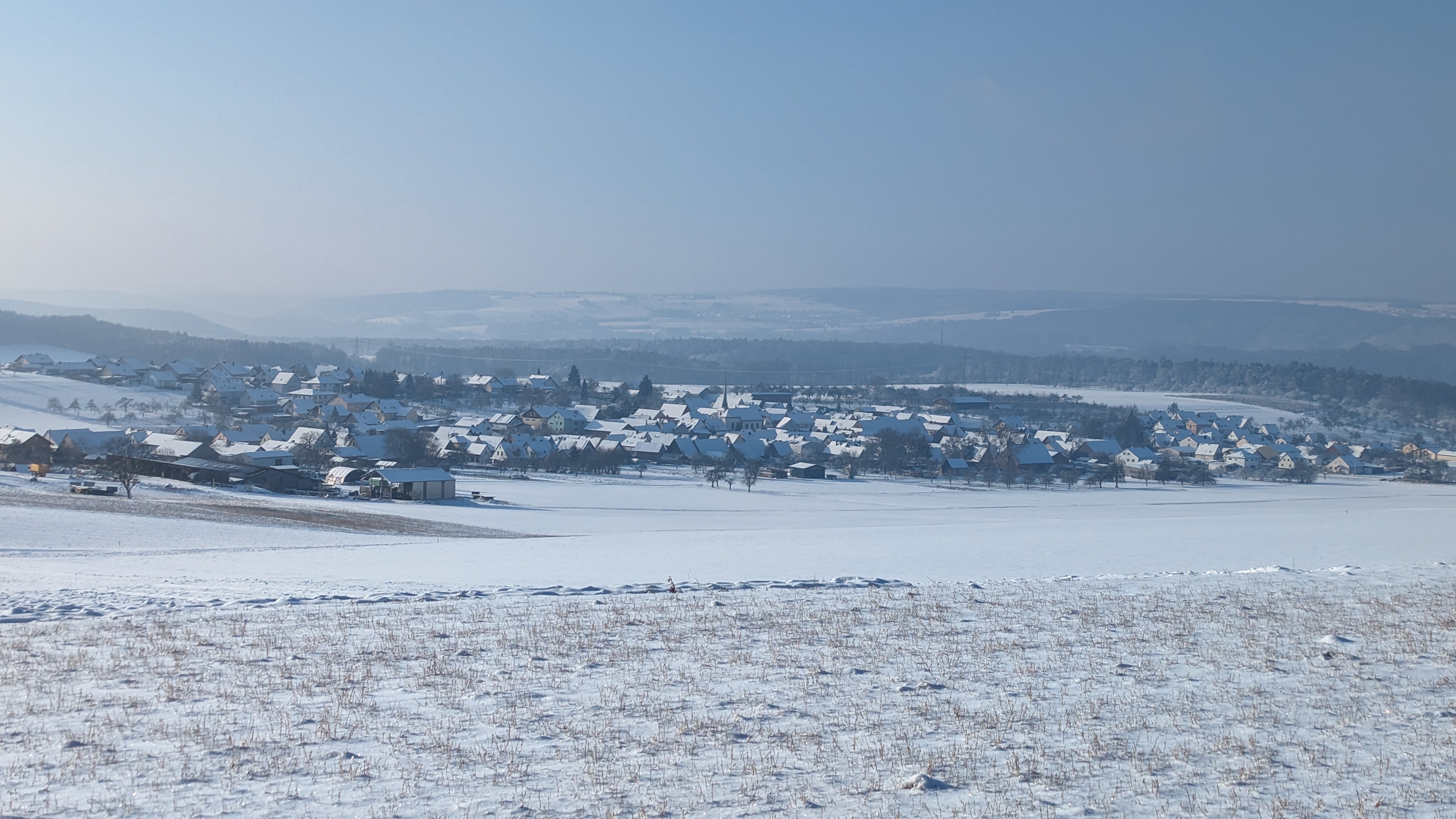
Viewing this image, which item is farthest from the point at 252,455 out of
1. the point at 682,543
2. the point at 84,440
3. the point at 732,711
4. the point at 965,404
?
the point at 965,404

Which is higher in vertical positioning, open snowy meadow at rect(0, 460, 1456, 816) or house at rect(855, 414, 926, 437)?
open snowy meadow at rect(0, 460, 1456, 816)

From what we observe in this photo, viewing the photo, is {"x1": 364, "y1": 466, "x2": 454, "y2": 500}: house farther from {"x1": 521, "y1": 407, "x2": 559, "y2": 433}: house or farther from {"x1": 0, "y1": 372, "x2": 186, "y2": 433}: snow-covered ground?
{"x1": 521, "y1": 407, "x2": 559, "y2": 433}: house

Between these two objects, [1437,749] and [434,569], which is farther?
[434,569]

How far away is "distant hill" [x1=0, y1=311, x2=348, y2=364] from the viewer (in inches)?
3829

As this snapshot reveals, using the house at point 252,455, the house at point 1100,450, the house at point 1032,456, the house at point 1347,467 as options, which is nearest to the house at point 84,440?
the house at point 252,455

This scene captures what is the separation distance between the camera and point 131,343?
4094 inches

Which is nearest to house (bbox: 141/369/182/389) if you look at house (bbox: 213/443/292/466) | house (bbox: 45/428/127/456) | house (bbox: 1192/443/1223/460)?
house (bbox: 45/428/127/456)

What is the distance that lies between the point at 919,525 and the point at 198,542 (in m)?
14.1

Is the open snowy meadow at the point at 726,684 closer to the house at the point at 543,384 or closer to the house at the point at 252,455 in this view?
the house at the point at 252,455

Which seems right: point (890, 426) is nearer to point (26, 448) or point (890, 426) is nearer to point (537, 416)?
point (537, 416)

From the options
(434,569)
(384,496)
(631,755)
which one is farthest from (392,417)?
(631,755)

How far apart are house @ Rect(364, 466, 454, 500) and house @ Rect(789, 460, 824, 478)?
1642cm

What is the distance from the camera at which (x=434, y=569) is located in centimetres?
1335

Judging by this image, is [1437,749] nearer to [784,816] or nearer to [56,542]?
[784,816]
